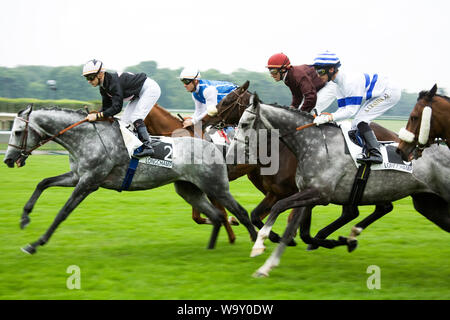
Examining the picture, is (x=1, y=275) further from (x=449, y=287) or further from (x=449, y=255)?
(x=449, y=255)

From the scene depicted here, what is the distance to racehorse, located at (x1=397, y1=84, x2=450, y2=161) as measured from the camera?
18.3ft

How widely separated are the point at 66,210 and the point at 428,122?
3777 mm

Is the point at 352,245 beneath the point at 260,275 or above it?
beneath

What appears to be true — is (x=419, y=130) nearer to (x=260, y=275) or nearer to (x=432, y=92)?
(x=432, y=92)

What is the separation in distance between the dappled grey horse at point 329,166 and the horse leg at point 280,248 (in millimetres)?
13

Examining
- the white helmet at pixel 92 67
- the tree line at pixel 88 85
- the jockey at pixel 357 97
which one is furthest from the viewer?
the tree line at pixel 88 85

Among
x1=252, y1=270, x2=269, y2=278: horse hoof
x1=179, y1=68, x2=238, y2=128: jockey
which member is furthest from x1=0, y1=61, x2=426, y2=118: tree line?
x1=252, y1=270, x2=269, y2=278: horse hoof

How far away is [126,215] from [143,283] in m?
4.09

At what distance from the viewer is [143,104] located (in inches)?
281

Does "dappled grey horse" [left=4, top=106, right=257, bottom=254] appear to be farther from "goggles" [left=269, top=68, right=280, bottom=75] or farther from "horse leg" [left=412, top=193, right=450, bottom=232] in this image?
"horse leg" [left=412, top=193, right=450, bottom=232]

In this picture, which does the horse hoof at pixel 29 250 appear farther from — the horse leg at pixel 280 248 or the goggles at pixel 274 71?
the goggles at pixel 274 71

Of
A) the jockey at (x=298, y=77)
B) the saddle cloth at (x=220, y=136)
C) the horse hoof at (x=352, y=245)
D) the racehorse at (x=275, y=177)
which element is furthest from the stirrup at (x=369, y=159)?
the saddle cloth at (x=220, y=136)

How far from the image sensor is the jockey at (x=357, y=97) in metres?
6.06

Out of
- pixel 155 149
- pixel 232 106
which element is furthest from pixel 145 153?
pixel 232 106
